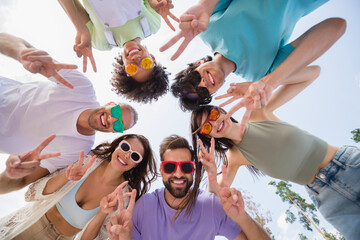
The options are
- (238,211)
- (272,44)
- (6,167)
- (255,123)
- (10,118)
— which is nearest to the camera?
(6,167)

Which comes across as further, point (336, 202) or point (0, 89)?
point (0, 89)

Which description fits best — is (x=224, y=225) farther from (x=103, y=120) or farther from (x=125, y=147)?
(x=103, y=120)

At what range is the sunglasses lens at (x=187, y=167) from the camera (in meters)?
2.45

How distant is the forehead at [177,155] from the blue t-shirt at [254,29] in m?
1.37

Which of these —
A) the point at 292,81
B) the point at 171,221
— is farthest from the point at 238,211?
the point at 292,81

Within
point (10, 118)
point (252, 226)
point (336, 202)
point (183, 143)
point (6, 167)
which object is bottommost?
point (252, 226)

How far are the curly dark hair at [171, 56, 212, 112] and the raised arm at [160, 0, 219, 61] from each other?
0.72 metres

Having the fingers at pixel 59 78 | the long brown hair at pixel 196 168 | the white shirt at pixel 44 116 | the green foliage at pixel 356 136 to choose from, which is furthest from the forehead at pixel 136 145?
the green foliage at pixel 356 136

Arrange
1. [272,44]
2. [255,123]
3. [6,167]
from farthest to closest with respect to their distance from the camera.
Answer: [255,123]
[272,44]
[6,167]

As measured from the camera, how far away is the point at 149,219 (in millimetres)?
2316

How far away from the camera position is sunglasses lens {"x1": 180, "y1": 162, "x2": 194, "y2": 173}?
2449 millimetres

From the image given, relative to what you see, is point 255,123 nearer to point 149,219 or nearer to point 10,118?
point 149,219

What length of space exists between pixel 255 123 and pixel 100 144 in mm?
2435

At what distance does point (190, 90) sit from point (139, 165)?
60.9 inches
